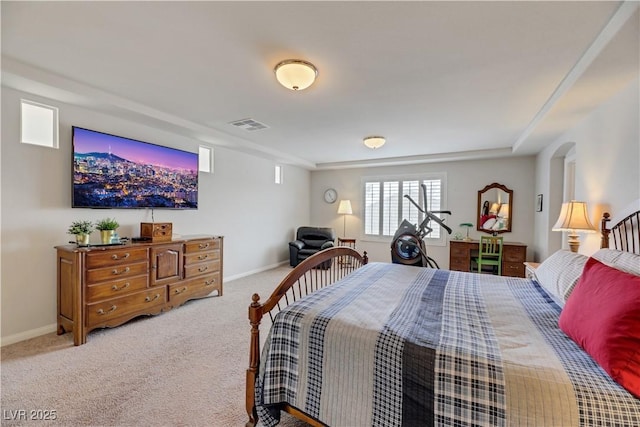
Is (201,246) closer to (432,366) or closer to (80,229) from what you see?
(80,229)

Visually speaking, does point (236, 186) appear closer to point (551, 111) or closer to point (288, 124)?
point (288, 124)

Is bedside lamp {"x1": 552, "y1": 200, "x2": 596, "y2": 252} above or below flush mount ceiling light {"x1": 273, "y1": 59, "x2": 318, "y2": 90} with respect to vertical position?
below

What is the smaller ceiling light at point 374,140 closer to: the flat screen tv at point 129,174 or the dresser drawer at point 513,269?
the flat screen tv at point 129,174

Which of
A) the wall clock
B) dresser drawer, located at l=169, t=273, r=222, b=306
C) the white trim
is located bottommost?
dresser drawer, located at l=169, t=273, r=222, b=306

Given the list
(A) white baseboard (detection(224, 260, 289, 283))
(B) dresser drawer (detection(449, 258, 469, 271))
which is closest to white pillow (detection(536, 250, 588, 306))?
(B) dresser drawer (detection(449, 258, 469, 271))

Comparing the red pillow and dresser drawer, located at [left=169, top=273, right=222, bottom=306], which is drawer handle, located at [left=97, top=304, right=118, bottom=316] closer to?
dresser drawer, located at [left=169, top=273, right=222, bottom=306]

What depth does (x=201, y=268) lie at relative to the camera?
12.5 ft

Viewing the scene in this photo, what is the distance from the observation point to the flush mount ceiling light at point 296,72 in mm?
2145

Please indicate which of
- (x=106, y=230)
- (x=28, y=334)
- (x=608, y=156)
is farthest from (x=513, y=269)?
(x=28, y=334)

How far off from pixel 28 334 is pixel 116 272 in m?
0.95

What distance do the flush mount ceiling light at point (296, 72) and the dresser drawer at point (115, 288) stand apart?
2.64 meters

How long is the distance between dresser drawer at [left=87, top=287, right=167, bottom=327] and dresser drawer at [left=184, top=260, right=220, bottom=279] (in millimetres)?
368

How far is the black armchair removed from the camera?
19.4 feet

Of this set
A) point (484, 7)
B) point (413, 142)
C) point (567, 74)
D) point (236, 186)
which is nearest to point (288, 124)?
point (236, 186)
